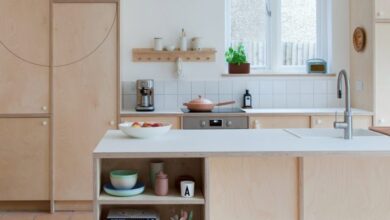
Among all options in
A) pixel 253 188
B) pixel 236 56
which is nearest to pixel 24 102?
pixel 236 56

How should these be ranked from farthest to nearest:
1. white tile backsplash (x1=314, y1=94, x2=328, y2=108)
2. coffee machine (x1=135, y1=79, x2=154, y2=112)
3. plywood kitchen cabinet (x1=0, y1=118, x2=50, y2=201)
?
white tile backsplash (x1=314, y1=94, x2=328, y2=108) < coffee machine (x1=135, y1=79, x2=154, y2=112) < plywood kitchen cabinet (x1=0, y1=118, x2=50, y2=201)

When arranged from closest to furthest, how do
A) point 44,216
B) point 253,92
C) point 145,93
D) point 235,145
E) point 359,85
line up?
1. point 235,145
2. point 44,216
3. point 145,93
4. point 359,85
5. point 253,92

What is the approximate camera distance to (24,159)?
12.9 feet

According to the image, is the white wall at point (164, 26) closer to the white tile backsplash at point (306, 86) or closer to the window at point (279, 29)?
the window at point (279, 29)

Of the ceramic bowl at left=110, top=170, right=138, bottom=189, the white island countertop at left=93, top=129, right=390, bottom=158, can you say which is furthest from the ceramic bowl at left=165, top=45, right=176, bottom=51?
the ceramic bowl at left=110, top=170, right=138, bottom=189

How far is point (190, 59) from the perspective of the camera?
4539 millimetres

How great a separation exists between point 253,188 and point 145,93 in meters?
2.26

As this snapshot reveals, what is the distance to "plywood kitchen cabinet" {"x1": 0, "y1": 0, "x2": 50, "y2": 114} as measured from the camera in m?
3.88

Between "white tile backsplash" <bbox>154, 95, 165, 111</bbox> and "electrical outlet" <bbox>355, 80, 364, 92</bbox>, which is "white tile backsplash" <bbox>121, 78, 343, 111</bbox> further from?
"electrical outlet" <bbox>355, 80, 364, 92</bbox>

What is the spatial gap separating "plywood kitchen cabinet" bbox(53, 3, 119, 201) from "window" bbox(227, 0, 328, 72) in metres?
1.41

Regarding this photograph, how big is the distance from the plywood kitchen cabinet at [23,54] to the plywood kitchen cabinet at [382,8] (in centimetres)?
289

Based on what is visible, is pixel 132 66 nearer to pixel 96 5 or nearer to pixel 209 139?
pixel 96 5

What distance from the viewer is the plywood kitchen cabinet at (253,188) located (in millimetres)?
2141

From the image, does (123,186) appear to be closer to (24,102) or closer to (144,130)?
(144,130)
